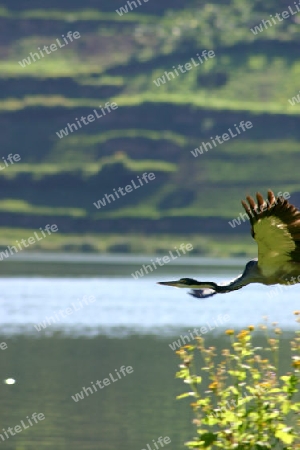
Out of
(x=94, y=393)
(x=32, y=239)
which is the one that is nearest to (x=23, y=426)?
(x=94, y=393)

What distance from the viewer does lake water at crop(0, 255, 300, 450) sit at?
2509 cm

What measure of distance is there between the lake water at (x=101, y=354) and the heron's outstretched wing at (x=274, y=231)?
11.7 metres

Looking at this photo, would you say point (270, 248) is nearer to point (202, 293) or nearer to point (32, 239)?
point (202, 293)

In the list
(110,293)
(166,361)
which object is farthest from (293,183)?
(166,361)

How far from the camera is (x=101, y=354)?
40562 mm

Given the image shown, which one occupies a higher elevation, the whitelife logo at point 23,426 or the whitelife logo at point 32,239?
the whitelife logo at point 32,239

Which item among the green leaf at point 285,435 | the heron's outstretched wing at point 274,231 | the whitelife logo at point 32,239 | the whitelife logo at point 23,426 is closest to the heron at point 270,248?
the heron's outstretched wing at point 274,231

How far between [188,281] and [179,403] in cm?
1741

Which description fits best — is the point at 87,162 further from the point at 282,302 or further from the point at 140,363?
the point at 140,363

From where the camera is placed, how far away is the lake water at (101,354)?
2509 cm

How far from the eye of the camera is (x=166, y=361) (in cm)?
3803

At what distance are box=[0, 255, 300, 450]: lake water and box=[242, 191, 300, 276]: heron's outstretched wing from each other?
1171cm

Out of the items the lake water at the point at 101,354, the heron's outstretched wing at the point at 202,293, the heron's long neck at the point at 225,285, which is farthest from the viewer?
the lake water at the point at 101,354

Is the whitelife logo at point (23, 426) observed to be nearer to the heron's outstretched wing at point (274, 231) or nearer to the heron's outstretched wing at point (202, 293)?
the heron's outstretched wing at point (202, 293)
